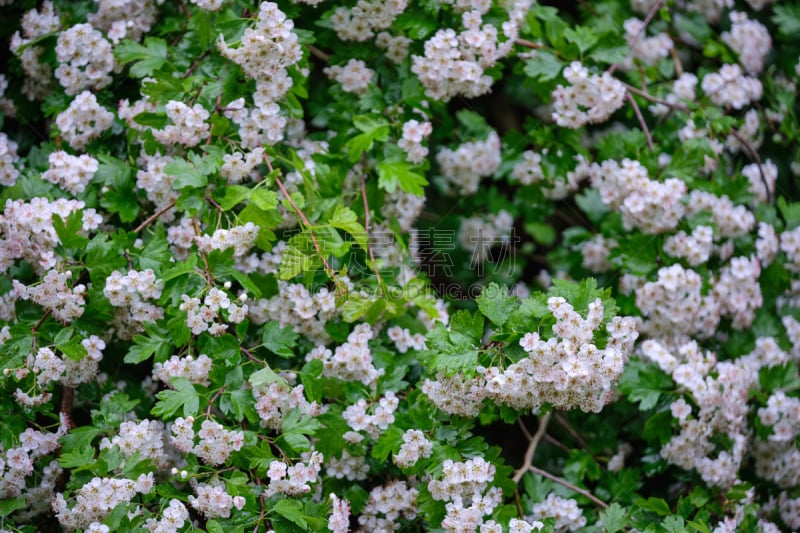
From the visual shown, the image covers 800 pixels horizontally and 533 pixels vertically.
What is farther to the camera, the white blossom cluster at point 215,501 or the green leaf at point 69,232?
the green leaf at point 69,232

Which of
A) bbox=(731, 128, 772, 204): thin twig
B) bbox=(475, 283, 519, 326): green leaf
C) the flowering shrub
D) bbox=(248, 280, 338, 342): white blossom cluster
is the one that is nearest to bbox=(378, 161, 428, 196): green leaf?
the flowering shrub

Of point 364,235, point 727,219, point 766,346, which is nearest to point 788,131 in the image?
point 727,219

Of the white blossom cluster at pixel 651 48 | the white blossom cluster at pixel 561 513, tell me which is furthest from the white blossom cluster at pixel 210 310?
the white blossom cluster at pixel 651 48

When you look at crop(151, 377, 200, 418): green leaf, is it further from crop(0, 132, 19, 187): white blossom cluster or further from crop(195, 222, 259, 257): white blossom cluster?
crop(0, 132, 19, 187): white blossom cluster

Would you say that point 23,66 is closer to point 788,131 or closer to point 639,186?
point 639,186

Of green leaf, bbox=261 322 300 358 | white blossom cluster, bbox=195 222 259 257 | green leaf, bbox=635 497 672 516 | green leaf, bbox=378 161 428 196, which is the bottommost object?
green leaf, bbox=635 497 672 516

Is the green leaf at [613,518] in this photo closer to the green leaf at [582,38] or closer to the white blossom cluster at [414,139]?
the white blossom cluster at [414,139]

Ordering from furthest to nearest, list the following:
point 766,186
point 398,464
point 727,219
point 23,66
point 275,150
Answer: point 766,186 < point 727,219 < point 23,66 < point 275,150 < point 398,464
